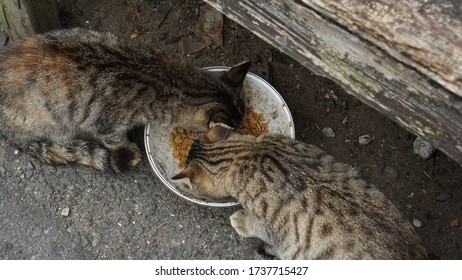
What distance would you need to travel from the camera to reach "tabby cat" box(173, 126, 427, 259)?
2861mm

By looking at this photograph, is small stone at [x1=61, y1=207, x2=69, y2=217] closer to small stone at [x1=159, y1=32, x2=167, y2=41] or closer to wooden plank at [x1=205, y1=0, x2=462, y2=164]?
small stone at [x1=159, y1=32, x2=167, y2=41]

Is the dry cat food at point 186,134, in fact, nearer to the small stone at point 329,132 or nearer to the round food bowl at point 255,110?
the round food bowl at point 255,110

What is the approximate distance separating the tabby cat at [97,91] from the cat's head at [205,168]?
0.37 ft

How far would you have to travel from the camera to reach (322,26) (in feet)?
7.83

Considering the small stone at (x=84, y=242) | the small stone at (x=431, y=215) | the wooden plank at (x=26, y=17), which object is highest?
the wooden plank at (x=26, y=17)

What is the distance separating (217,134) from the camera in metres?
3.30

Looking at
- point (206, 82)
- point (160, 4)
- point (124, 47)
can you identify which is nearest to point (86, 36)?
point (124, 47)

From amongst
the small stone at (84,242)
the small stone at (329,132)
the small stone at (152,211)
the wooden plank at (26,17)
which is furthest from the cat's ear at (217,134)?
the wooden plank at (26,17)

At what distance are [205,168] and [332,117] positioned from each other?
4.12 ft

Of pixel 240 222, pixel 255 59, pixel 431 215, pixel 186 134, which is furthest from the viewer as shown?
pixel 255 59

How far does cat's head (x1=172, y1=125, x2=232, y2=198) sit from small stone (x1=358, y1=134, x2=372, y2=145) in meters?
1.15

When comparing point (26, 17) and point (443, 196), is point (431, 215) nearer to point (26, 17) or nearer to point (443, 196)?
point (443, 196)

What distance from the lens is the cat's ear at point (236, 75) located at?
11.3ft

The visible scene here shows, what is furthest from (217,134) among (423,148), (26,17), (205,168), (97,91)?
(26,17)
